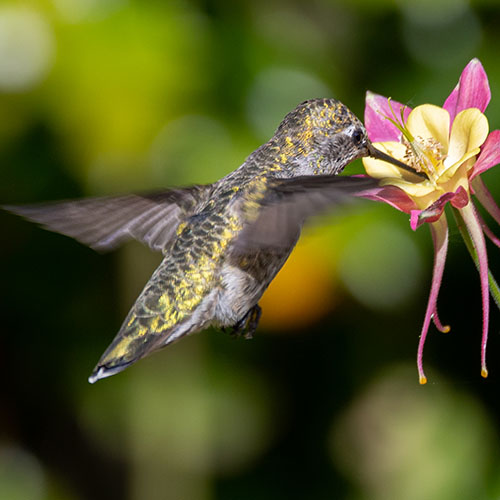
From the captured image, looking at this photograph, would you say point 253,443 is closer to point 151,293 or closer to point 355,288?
point 355,288

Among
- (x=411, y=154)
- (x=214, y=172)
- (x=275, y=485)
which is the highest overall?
(x=411, y=154)

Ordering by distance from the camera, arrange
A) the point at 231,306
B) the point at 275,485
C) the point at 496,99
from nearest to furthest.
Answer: the point at 231,306 < the point at 496,99 < the point at 275,485

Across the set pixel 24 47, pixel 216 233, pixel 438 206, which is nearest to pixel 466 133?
pixel 438 206

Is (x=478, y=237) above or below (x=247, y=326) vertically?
above

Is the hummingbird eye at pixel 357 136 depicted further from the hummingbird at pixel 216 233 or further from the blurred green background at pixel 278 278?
the blurred green background at pixel 278 278

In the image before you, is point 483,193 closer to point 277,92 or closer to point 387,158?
point 387,158

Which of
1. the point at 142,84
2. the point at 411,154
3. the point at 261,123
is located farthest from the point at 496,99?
the point at 411,154

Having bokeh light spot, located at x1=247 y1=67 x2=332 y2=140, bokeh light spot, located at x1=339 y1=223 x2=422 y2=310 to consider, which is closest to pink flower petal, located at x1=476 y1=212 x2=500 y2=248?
bokeh light spot, located at x1=339 y1=223 x2=422 y2=310
